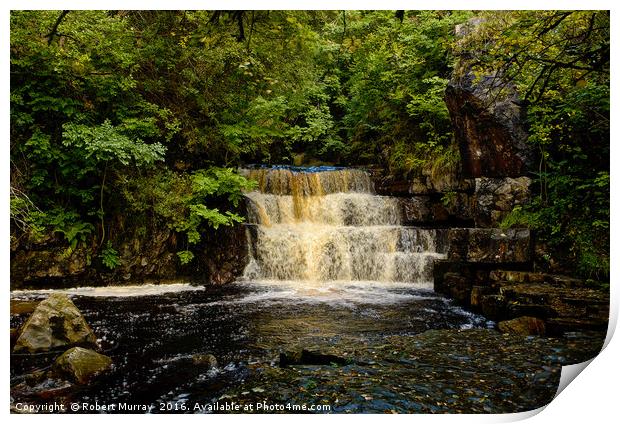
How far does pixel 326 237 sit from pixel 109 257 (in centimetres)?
440

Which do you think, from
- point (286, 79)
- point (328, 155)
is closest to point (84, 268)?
point (286, 79)

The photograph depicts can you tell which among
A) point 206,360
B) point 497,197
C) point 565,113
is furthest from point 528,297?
point 206,360

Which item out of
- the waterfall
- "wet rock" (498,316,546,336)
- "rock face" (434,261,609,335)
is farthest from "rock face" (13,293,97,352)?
"rock face" (434,261,609,335)

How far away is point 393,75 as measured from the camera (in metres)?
10.6

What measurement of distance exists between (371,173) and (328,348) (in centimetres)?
753

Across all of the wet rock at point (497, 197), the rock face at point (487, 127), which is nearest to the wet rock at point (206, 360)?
the wet rock at point (497, 197)

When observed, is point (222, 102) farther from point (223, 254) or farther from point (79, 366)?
point (79, 366)

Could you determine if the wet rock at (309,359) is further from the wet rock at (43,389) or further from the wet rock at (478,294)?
the wet rock at (478,294)

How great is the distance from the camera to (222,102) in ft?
28.5

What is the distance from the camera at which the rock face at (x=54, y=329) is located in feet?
13.6

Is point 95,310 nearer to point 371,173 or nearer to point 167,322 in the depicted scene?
point 167,322

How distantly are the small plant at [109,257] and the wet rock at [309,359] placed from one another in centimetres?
497

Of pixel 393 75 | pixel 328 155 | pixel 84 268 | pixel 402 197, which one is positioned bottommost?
pixel 84 268

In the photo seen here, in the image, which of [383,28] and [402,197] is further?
[402,197]
